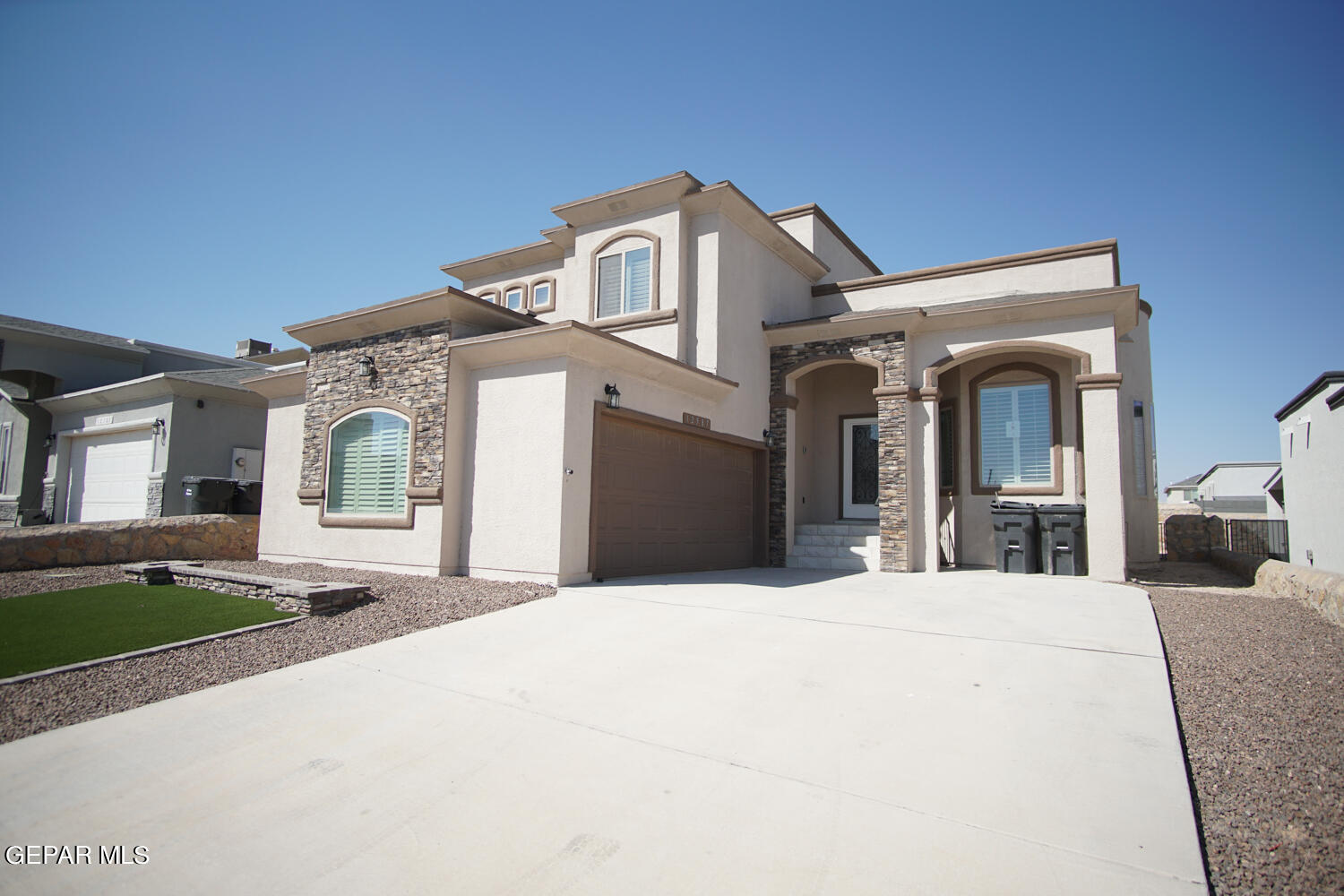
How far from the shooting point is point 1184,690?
15.9ft

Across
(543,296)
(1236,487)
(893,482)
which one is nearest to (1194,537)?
(893,482)

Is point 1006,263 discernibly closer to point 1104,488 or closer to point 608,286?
point 1104,488

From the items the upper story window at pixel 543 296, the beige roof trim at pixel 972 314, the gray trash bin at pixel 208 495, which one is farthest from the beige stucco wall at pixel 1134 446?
the gray trash bin at pixel 208 495

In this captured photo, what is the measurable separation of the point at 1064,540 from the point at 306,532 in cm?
1297

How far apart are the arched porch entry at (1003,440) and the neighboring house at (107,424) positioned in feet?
54.1

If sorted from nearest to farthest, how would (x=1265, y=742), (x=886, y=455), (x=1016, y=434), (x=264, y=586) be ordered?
(x=1265, y=742)
(x=264, y=586)
(x=886, y=455)
(x=1016, y=434)

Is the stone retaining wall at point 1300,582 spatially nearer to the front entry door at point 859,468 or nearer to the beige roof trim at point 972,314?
the beige roof trim at point 972,314

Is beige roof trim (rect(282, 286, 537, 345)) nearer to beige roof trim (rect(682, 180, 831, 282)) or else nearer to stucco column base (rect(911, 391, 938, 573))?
beige roof trim (rect(682, 180, 831, 282))

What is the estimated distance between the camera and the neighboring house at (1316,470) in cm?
909

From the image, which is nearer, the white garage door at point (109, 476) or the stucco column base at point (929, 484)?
the stucco column base at point (929, 484)

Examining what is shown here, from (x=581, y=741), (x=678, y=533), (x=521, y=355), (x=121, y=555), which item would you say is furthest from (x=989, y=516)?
(x=121, y=555)

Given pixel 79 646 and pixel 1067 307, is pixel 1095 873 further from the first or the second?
pixel 1067 307

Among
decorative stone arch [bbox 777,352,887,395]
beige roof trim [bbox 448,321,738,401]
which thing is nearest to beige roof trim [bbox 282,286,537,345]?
beige roof trim [bbox 448,321,738,401]

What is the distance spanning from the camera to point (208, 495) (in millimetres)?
14852
